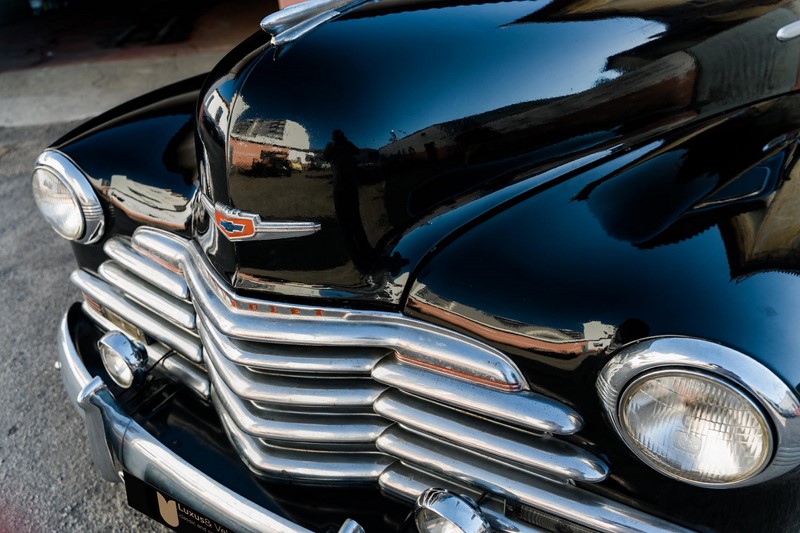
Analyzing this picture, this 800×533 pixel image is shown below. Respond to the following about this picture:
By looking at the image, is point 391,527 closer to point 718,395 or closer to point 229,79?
point 718,395

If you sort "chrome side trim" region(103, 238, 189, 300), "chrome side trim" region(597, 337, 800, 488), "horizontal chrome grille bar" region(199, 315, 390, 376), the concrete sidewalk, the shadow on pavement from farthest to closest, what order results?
the shadow on pavement
the concrete sidewalk
"chrome side trim" region(103, 238, 189, 300)
"horizontal chrome grille bar" region(199, 315, 390, 376)
"chrome side trim" region(597, 337, 800, 488)

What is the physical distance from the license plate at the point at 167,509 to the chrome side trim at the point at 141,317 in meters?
0.36

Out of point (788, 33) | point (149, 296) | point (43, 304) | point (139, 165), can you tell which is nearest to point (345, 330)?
point (149, 296)

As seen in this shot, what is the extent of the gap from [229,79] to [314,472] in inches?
38.9

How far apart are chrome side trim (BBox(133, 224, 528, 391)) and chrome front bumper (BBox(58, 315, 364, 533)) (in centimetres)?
36

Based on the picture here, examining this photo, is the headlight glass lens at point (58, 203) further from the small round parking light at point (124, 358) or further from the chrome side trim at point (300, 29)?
the chrome side trim at point (300, 29)

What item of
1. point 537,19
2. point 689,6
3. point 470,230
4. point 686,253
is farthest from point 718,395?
point 689,6

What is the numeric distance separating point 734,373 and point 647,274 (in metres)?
0.26

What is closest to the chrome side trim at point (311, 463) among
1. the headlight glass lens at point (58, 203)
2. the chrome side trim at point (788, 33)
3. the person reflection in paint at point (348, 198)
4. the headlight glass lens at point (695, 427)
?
the person reflection in paint at point (348, 198)

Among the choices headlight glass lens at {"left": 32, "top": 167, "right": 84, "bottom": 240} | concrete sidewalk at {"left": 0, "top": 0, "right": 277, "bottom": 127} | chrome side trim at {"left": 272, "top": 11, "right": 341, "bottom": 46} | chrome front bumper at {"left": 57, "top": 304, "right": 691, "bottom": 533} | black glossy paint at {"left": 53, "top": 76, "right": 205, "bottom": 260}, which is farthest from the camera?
concrete sidewalk at {"left": 0, "top": 0, "right": 277, "bottom": 127}

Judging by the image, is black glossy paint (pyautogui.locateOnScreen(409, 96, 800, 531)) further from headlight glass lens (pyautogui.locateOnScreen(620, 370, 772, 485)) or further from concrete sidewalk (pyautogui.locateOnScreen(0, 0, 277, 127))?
concrete sidewalk (pyautogui.locateOnScreen(0, 0, 277, 127))

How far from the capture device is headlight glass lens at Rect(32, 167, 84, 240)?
223 centimetres

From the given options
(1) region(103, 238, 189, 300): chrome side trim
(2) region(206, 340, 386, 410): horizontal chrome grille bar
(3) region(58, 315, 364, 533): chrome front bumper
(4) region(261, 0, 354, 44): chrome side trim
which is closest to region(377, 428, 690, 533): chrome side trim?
(2) region(206, 340, 386, 410): horizontal chrome grille bar

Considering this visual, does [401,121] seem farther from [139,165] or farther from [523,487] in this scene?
[139,165]
